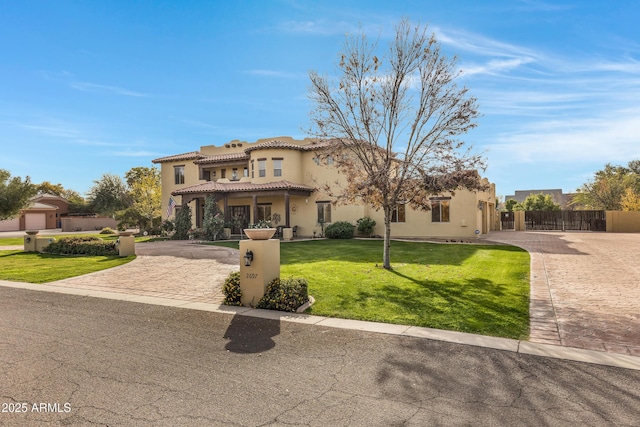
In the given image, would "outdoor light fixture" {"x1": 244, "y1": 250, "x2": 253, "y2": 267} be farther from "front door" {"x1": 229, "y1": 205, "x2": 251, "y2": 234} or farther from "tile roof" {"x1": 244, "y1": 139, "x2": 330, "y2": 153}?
"front door" {"x1": 229, "y1": 205, "x2": 251, "y2": 234}

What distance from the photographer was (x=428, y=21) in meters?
11.7

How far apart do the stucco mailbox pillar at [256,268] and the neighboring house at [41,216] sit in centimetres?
5311

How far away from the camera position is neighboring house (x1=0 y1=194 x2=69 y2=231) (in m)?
49.2

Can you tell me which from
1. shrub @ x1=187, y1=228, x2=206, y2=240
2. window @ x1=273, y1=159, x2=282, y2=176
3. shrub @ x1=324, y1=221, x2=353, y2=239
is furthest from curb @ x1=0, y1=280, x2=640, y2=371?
window @ x1=273, y1=159, x2=282, y2=176

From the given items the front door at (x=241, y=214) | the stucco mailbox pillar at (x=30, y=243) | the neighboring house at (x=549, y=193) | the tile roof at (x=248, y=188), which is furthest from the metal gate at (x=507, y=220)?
the neighboring house at (x=549, y=193)

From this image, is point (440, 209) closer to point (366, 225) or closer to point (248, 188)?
point (366, 225)

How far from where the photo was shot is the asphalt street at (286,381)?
11.3ft

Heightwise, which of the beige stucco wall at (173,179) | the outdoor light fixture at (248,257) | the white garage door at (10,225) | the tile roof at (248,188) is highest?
the beige stucco wall at (173,179)

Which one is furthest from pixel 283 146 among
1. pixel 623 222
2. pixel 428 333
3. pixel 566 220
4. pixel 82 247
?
pixel 623 222

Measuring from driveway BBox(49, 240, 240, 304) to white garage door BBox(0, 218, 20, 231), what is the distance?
1866 inches

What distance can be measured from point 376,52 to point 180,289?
9774 millimetres

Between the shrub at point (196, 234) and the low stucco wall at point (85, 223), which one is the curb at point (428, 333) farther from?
the low stucco wall at point (85, 223)

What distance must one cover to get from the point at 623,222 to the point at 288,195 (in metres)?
28.8

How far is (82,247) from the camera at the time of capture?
1816 cm
